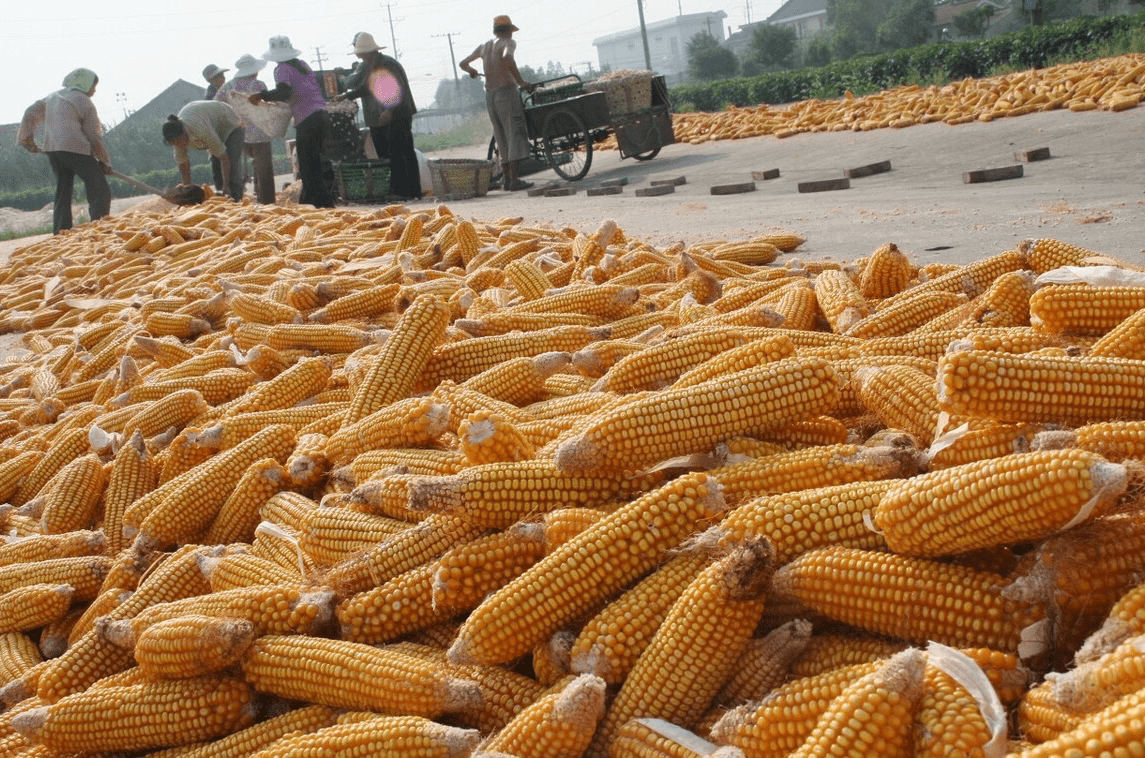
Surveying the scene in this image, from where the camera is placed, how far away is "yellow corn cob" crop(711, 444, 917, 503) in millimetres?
2291

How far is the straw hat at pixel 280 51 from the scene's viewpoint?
16422 millimetres

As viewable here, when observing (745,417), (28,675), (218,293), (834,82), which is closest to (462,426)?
(745,417)

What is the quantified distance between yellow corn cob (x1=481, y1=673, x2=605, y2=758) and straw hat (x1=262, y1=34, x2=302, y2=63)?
1654 centimetres

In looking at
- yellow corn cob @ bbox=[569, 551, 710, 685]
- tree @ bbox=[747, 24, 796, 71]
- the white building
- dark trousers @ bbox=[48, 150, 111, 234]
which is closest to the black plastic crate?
dark trousers @ bbox=[48, 150, 111, 234]

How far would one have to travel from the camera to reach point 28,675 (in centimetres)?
305

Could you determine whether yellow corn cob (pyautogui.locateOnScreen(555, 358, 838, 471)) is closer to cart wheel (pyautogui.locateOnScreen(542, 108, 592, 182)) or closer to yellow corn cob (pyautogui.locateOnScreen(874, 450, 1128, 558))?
yellow corn cob (pyautogui.locateOnScreen(874, 450, 1128, 558))

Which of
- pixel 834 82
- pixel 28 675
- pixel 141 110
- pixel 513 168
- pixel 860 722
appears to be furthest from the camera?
pixel 141 110

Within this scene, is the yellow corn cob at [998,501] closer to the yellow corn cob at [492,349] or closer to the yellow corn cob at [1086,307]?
the yellow corn cob at [1086,307]

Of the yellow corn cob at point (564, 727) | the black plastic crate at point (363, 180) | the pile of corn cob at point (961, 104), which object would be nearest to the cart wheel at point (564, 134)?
the black plastic crate at point (363, 180)

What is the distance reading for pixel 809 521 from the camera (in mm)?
2096

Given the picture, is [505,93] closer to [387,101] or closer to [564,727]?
[387,101]

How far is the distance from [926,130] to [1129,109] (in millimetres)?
3597

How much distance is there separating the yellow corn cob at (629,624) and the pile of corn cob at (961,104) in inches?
609

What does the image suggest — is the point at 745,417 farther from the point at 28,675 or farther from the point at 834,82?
the point at 834,82
